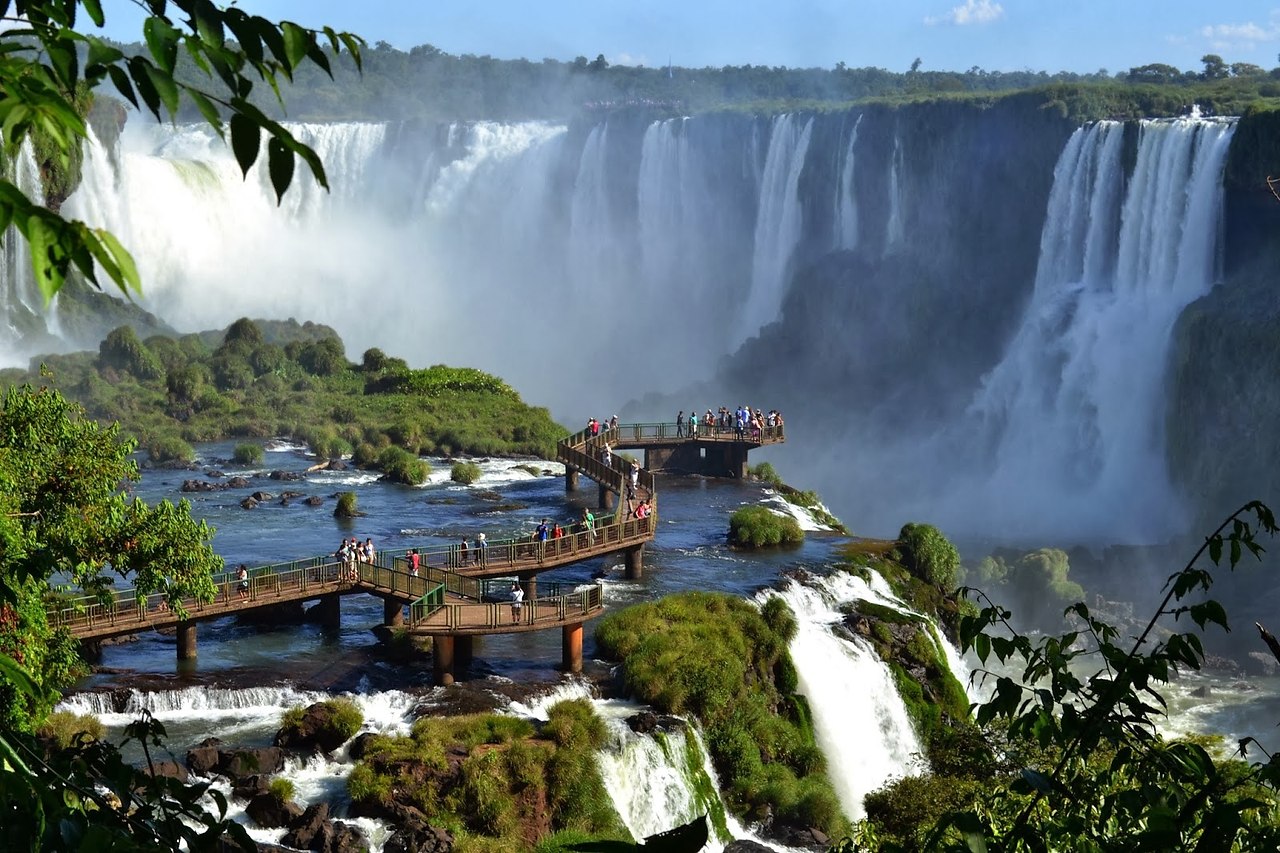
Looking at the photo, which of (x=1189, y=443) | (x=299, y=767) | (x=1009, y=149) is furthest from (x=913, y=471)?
(x=299, y=767)

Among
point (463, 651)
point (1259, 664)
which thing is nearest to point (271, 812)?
point (463, 651)

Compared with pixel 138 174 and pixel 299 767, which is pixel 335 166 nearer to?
pixel 138 174

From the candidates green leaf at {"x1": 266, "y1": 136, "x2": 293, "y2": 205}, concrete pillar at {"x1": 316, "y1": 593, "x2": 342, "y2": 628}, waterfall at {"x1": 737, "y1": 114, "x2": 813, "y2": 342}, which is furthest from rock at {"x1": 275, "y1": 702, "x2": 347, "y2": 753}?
waterfall at {"x1": 737, "y1": 114, "x2": 813, "y2": 342}

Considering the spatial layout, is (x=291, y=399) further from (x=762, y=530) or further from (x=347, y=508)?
(x=762, y=530)

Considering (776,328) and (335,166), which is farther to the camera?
(335,166)

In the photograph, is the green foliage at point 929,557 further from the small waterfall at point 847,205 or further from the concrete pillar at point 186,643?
the small waterfall at point 847,205

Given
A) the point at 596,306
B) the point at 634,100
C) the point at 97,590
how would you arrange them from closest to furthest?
the point at 97,590, the point at 596,306, the point at 634,100
